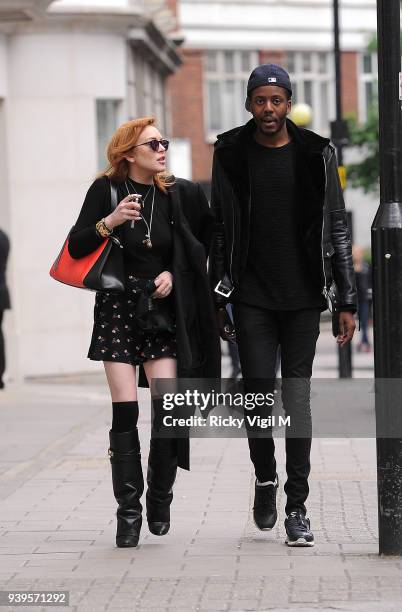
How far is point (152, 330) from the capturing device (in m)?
6.63

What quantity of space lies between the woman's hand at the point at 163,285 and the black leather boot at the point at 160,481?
643 mm

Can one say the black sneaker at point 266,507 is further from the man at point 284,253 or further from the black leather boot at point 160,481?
the black leather boot at point 160,481

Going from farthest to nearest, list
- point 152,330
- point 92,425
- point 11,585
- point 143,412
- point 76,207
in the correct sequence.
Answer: point 76,207 → point 143,412 → point 92,425 → point 152,330 → point 11,585

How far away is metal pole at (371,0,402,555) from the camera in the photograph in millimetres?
6270

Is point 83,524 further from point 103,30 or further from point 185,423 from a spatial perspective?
point 103,30

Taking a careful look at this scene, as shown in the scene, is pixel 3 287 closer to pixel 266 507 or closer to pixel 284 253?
pixel 266 507

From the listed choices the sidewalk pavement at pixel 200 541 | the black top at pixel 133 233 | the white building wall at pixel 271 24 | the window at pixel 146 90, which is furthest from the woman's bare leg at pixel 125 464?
the white building wall at pixel 271 24

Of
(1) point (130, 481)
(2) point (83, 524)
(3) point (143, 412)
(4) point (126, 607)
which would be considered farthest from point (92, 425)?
(4) point (126, 607)

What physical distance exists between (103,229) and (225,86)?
38357mm

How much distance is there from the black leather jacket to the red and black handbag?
440mm

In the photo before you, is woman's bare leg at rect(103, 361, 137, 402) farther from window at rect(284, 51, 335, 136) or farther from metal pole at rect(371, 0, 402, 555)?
window at rect(284, 51, 335, 136)

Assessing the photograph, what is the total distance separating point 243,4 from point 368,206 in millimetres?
7067

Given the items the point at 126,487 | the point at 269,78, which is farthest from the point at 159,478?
the point at 269,78

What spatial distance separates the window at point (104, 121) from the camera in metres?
20.0
